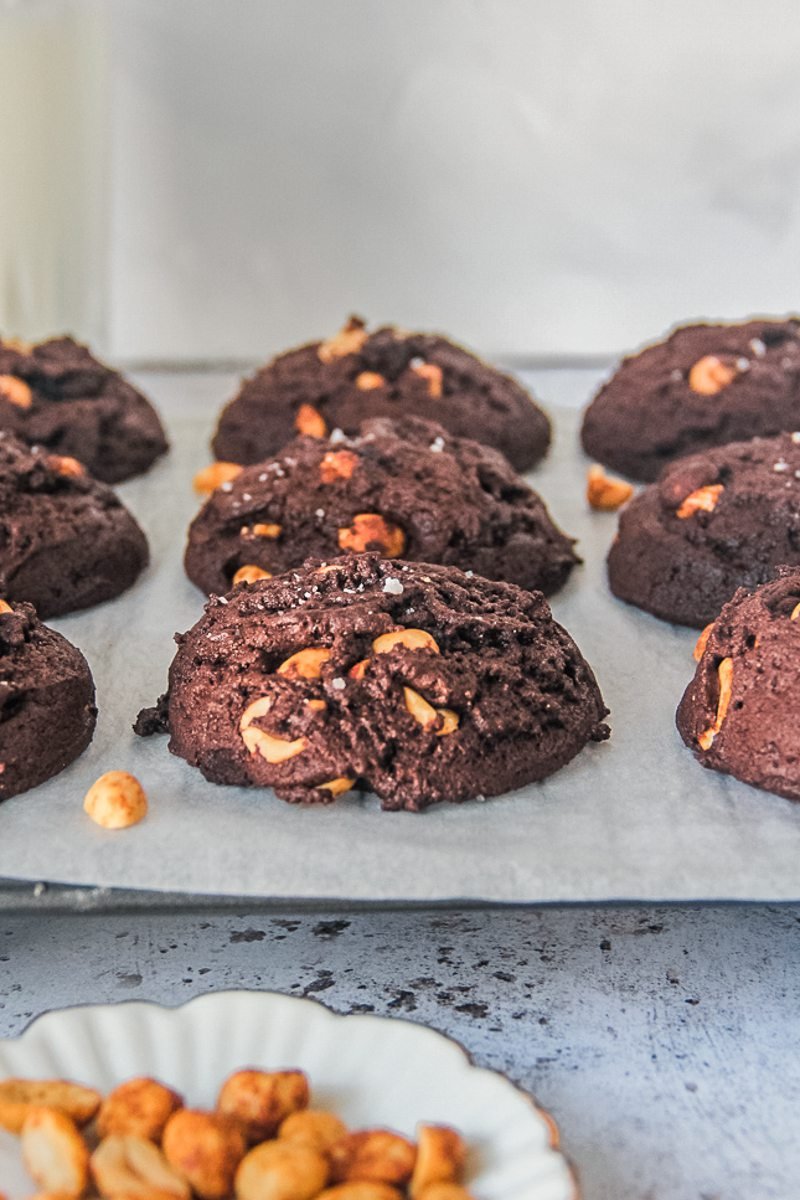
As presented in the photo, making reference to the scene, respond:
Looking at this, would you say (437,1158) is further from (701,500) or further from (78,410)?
(78,410)

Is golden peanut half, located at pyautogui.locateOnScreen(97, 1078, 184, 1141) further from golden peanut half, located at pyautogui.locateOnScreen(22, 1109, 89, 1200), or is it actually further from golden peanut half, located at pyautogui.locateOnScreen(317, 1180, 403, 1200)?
golden peanut half, located at pyautogui.locateOnScreen(317, 1180, 403, 1200)

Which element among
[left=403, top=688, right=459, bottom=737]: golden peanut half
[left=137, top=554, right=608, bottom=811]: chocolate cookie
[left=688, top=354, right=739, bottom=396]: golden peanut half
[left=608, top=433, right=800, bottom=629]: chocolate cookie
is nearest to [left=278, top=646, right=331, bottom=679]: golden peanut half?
[left=137, top=554, right=608, bottom=811]: chocolate cookie

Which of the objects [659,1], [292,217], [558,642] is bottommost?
[292,217]

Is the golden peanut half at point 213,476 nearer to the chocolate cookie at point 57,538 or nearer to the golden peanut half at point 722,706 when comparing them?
the chocolate cookie at point 57,538

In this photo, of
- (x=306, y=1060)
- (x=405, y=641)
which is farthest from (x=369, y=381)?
(x=306, y=1060)

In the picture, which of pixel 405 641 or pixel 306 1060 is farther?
pixel 405 641

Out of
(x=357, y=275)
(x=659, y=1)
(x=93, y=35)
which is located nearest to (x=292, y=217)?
(x=357, y=275)

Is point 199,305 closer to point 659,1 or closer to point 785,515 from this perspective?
point 659,1
